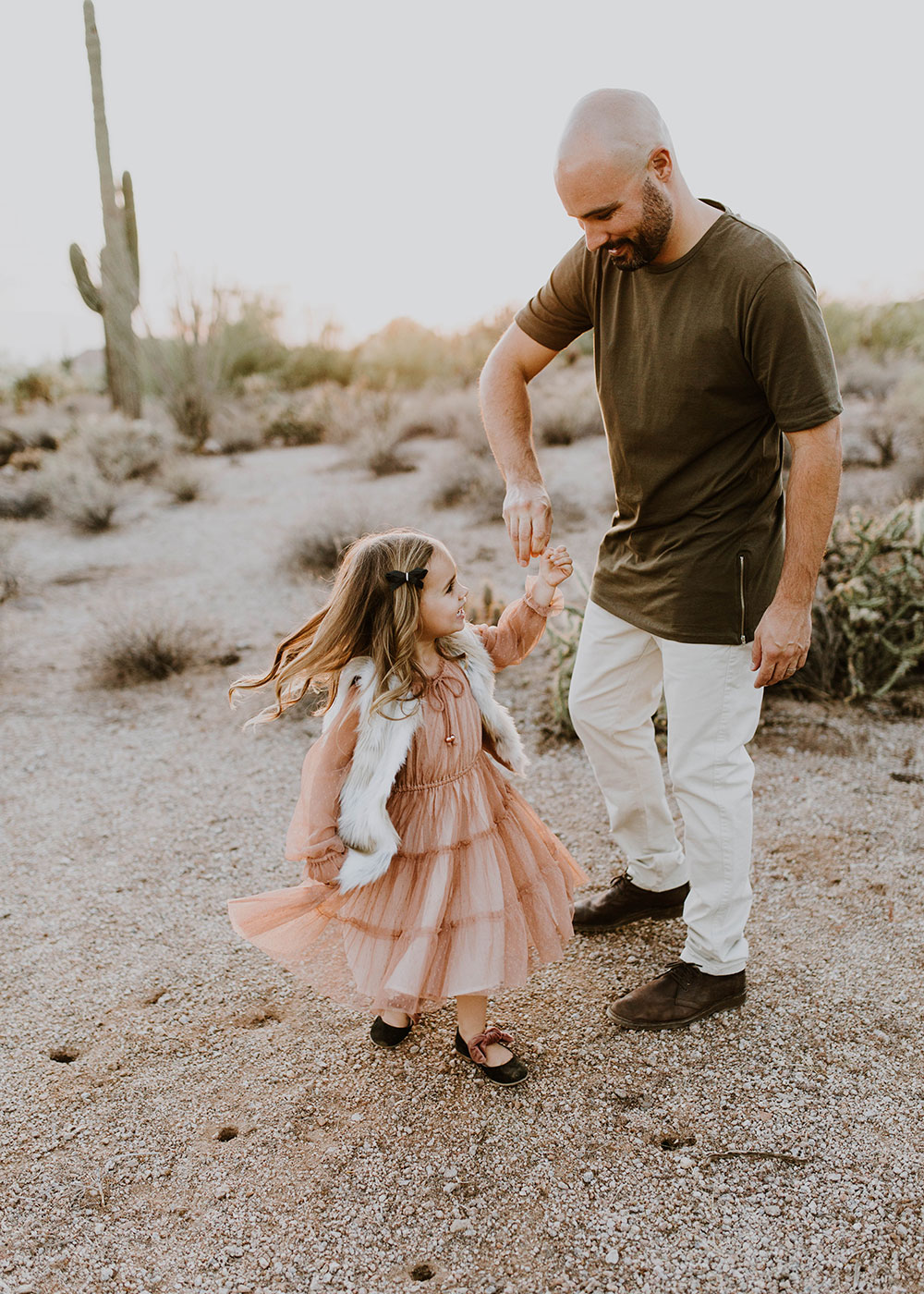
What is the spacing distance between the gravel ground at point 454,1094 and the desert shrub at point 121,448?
7.71m

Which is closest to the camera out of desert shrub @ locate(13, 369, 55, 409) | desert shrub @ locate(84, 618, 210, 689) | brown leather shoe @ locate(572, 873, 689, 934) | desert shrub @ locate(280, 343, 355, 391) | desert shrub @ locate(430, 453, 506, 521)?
brown leather shoe @ locate(572, 873, 689, 934)

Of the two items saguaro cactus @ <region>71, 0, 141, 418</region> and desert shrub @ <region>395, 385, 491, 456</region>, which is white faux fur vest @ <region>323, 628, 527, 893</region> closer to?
desert shrub @ <region>395, 385, 491, 456</region>

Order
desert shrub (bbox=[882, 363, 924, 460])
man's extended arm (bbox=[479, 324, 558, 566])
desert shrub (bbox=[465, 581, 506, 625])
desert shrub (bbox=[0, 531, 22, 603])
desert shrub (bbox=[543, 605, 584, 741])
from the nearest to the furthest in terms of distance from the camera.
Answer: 1. man's extended arm (bbox=[479, 324, 558, 566])
2. desert shrub (bbox=[543, 605, 584, 741])
3. desert shrub (bbox=[465, 581, 506, 625])
4. desert shrub (bbox=[0, 531, 22, 603])
5. desert shrub (bbox=[882, 363, 924, 460])

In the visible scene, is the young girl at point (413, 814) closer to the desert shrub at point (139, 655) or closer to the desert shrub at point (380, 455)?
the desert shrub at point (139, 655)

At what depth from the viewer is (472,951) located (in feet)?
7.25

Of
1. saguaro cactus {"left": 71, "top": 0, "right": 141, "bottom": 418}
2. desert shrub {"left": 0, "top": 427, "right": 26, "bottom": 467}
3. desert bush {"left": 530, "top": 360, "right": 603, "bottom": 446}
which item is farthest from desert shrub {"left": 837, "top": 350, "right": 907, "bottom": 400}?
desert shrub {"left": 0, "top": 427, "right": 26, "bottom": 467}

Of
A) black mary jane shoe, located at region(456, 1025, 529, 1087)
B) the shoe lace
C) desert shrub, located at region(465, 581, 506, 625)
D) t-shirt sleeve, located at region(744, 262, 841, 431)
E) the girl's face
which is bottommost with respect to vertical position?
black mary jane shoe, located at region(456, 1025, 529, 1087)

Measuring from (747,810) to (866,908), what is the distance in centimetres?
98

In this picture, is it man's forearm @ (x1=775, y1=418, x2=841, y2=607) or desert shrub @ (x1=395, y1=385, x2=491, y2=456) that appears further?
desert shrub @ (x1=395, y1=385, x2=491, y2=456)

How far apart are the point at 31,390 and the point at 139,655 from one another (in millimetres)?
15890

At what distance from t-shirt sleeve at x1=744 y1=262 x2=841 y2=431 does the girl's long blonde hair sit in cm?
83

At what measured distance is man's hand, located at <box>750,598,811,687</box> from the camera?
6.97ft

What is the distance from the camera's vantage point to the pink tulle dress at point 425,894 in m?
2.17

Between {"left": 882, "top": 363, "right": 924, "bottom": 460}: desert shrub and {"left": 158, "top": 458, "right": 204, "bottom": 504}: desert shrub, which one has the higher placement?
{"left": 882, "top": 363, "right": 924, "bottom": 460}: desert shrub
